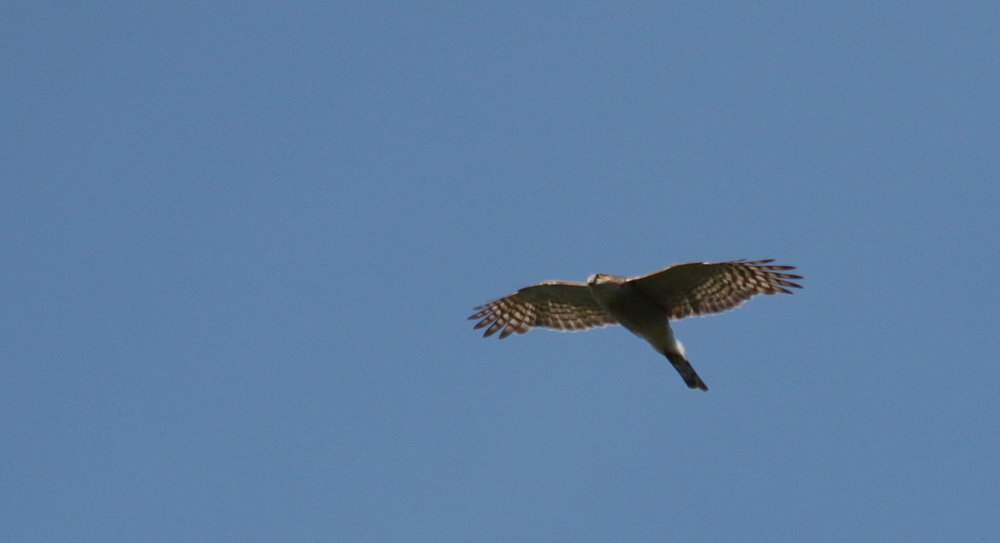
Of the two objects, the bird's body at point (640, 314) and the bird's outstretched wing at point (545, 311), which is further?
the bird's outstretched wing at point (545, 311)

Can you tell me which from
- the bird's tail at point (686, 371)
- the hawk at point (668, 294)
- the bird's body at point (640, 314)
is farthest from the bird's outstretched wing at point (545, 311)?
the bird's tail at point (686, 371)

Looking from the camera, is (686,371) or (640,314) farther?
(686,371)

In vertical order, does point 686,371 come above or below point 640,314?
below

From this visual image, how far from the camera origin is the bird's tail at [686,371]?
15656 mm

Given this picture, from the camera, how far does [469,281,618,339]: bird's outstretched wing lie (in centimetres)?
1616

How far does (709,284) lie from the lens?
50.7 ft

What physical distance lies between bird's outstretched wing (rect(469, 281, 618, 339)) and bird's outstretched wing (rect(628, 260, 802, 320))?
1.04 metres

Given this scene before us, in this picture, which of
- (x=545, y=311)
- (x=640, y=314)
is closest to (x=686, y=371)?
(x=640, y=314)

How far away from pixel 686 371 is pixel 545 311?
230 cm

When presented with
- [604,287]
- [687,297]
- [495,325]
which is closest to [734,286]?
[687,297]

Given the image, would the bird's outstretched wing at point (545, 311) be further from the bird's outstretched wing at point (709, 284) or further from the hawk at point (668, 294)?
the bird's outstretched wing at point (709, 284)

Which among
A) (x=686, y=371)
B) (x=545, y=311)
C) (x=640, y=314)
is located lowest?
(x=686, y=371)

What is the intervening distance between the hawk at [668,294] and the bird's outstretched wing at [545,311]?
2 centimetres

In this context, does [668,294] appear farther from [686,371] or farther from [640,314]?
[686,371]
